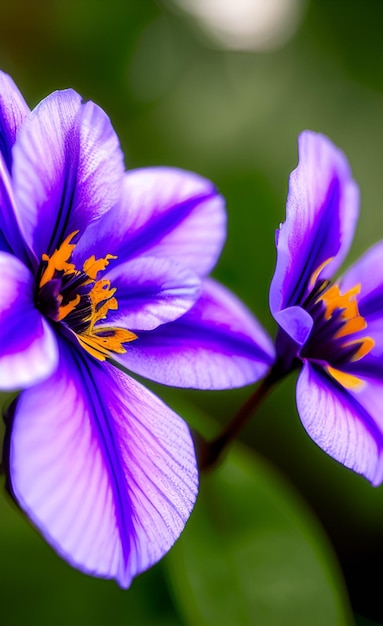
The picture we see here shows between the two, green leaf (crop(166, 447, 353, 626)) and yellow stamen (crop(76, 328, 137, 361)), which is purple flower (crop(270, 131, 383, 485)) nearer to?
yellow stamen (crop(76, 328, 137, 361))

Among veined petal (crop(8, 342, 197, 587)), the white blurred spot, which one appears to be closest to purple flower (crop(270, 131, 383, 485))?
veined petal (crop(8, 342, 197, 587))

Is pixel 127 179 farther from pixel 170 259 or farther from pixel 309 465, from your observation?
pixel 309 465

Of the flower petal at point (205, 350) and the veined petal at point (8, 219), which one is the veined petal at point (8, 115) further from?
the flower petal at point (205, 350)

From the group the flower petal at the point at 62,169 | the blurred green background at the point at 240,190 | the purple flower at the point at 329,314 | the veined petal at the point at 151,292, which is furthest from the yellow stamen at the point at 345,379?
the blurred green background at the point at 240,190

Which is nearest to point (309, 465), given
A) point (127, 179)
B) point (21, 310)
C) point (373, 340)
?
point (373, 340)

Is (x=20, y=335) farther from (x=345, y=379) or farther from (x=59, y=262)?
(x=345, y=379)

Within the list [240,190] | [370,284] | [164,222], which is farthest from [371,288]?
[240,190]
